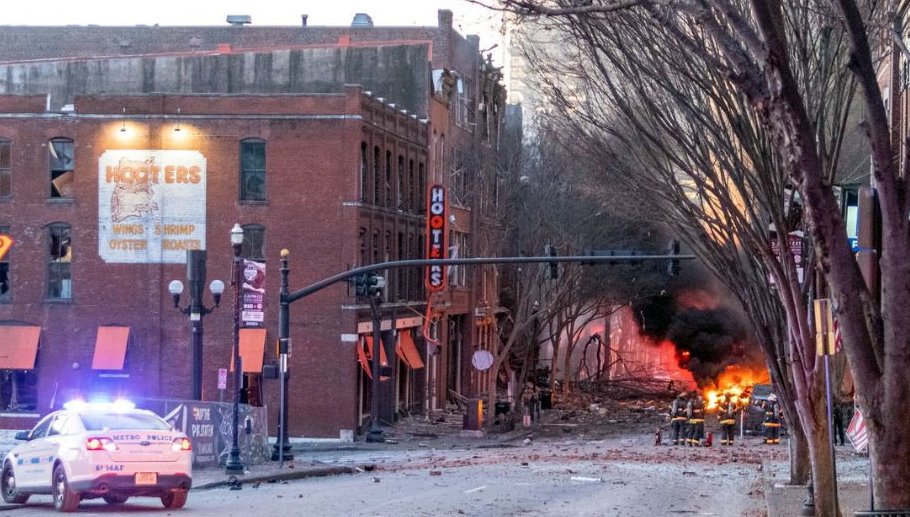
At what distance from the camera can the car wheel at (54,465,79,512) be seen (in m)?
19.1

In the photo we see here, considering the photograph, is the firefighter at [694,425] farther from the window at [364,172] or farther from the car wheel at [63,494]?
the car wheel at [63,494]

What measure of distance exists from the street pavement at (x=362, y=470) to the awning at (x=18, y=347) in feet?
9.43

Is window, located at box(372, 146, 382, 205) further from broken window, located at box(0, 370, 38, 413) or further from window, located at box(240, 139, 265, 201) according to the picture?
broken window, located at box(0, 370, 38, 413)

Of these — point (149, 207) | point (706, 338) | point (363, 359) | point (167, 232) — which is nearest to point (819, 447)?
point (363, 359)

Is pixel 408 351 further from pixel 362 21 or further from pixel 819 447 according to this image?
pixel 819 447

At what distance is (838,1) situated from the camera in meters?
11.0

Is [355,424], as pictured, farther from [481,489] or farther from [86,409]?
[86,409]

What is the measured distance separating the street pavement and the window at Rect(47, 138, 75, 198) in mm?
8077

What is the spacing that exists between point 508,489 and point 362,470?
813 centimetres

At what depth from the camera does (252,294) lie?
31.3 metres

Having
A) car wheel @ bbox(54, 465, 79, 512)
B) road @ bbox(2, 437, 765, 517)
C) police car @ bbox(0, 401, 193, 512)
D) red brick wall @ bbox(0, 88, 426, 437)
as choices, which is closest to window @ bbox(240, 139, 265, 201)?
red brick wall @ bbox(0, 88, 426, 437)

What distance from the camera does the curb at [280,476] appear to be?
26.0 m

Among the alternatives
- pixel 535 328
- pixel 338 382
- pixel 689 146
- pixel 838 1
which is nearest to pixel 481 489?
pixel 689 146

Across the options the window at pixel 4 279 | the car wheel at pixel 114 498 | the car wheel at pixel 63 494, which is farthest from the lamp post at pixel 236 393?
the window at pixel 4 279
